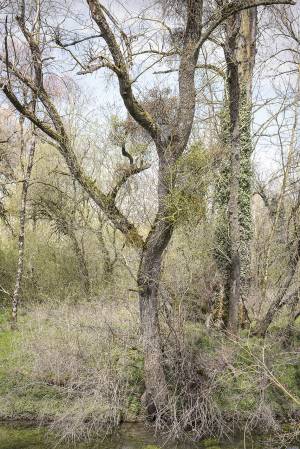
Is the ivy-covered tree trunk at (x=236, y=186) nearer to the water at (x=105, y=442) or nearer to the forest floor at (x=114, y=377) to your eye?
the forest floor at (x=114, y=377)

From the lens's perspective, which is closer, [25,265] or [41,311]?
[41,311]

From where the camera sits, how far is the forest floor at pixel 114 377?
952cm

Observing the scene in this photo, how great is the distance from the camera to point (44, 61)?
1000 centimetres

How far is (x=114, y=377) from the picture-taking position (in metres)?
10.1

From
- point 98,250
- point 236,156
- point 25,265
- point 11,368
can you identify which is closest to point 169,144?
point 236,156

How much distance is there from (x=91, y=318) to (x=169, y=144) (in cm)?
481

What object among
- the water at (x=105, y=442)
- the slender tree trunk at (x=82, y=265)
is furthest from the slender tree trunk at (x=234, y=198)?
the slender tree trunk at (x=82, y=265)

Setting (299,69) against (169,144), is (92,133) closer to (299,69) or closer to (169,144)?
(299,69)

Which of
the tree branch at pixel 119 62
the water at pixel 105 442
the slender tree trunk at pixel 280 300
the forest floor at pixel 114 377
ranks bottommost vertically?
the water at pixel 105 442

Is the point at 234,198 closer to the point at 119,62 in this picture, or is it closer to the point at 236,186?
the point at 236,186

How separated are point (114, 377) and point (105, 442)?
4.14 ft

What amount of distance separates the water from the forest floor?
0.24 meters

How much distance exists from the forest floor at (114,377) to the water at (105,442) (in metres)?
0.24

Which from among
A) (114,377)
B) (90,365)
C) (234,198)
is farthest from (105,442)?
(234,198)
